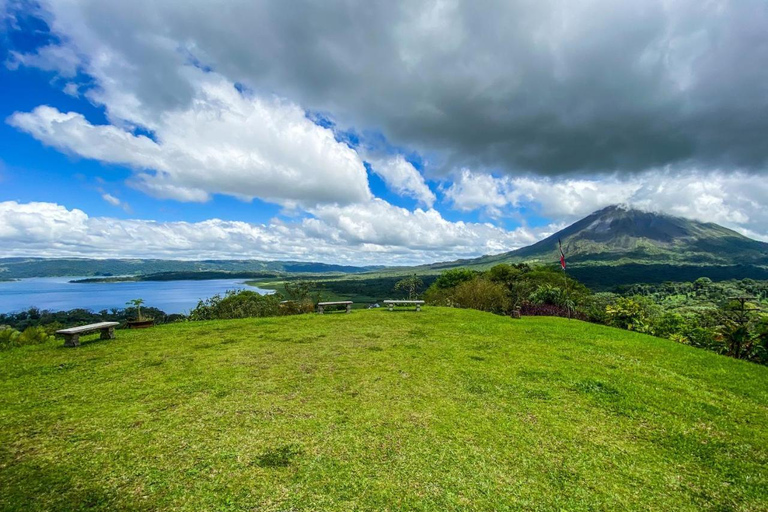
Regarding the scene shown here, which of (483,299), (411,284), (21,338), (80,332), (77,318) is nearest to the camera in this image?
(80,332)

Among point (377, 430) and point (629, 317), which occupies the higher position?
point (377, 430)

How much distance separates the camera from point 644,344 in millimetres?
11367

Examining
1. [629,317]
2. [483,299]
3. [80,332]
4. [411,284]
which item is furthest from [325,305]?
[411,284]

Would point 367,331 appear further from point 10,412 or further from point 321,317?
point 10,412

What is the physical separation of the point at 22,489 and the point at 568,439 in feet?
24.6

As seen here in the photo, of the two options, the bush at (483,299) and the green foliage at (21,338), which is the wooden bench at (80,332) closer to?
the green foliage at (21,338)

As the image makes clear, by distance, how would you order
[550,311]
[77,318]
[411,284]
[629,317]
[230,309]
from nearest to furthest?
1. [629,317]
2. [550,311]
3. [230,309]
4. [411,284]
5. [77,318]

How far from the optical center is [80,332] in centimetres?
1007

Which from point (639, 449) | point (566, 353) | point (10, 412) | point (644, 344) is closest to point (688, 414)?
point (639, 449)

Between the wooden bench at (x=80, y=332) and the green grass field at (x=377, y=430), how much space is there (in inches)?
15.6

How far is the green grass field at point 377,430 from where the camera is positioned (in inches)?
159

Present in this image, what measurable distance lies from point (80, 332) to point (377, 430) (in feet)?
34.3

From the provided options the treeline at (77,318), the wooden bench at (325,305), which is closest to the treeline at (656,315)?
the wooden bench at (325,305)

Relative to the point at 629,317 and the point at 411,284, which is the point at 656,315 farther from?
the point at 411,284
